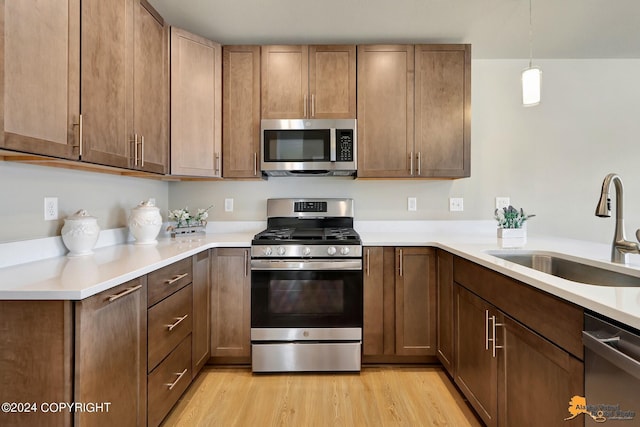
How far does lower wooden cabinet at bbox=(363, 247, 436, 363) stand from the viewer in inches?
85.0

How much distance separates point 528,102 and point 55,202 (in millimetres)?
2614

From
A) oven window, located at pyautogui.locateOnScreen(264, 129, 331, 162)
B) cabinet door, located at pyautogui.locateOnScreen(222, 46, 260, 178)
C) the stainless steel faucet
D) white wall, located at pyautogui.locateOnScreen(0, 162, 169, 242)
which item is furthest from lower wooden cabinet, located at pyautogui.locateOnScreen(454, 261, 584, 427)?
white wall, located at pyautogui.locateOnScreen(0, 162, 169, 242)

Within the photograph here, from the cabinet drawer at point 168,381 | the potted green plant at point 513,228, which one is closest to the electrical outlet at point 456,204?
the potted green plant at point 513,228

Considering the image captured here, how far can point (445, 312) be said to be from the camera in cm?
203

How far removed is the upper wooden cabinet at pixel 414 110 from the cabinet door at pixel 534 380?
138cm

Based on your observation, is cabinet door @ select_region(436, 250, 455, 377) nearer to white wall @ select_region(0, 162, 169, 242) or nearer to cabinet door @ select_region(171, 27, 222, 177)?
cabinet door @ select_region(171, 27, 222, 177)

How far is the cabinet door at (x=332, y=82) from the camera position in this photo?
7.75 feet

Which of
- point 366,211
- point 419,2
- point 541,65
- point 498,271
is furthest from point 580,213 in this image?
point 419,2

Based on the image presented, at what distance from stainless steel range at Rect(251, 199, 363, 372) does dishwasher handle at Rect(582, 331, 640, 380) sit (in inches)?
52.6

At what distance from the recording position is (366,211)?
2725mm

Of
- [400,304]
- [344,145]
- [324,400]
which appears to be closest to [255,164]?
[344,145]

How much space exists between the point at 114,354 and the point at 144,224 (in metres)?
1.03

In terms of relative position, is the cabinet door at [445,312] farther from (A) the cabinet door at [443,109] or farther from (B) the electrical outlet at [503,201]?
(B) the electrical outlet at [503,201]

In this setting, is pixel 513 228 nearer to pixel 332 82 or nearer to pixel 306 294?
pixel 306 294
